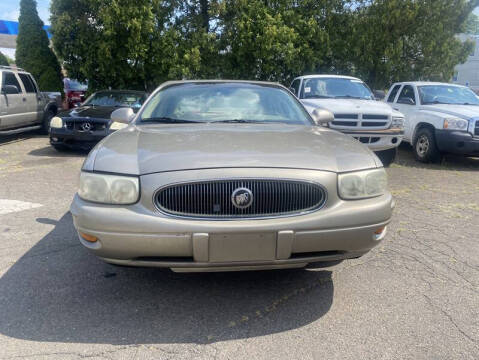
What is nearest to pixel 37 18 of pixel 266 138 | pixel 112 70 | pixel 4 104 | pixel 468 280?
pixel 112 70

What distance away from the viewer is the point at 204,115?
12.6 ft

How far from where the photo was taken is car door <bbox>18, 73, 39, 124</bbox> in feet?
35.3

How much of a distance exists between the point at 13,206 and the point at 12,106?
19.6ft

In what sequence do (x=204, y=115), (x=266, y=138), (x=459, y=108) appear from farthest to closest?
(x=459, y=108) → (x=204, y=115) → (x=266, y=138)

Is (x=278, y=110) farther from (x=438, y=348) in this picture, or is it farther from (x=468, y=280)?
(x=438, y=348)

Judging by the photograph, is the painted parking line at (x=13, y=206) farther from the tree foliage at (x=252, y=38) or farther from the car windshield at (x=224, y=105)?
the tree foliage at (x=252, y=38)

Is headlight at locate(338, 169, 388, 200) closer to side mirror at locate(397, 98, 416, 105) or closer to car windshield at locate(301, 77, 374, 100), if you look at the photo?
car windshield at locate(301, 77, 374, 100)

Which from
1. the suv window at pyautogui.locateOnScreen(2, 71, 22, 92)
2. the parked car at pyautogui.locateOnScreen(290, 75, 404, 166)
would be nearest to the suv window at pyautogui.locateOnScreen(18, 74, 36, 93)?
the suv window at pyautogui.locateOnScreen(2, 71, 22, 92)

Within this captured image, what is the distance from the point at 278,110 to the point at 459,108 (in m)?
6.14

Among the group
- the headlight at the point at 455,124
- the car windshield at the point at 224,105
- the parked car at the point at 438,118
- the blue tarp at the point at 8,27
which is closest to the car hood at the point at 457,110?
the parked car at the point at 438,118

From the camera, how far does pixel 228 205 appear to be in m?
2.47

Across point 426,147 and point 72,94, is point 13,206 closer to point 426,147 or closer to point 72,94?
point 426,147

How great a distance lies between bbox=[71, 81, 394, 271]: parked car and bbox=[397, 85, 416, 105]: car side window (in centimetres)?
740

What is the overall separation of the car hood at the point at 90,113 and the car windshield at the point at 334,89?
4.25 meters
